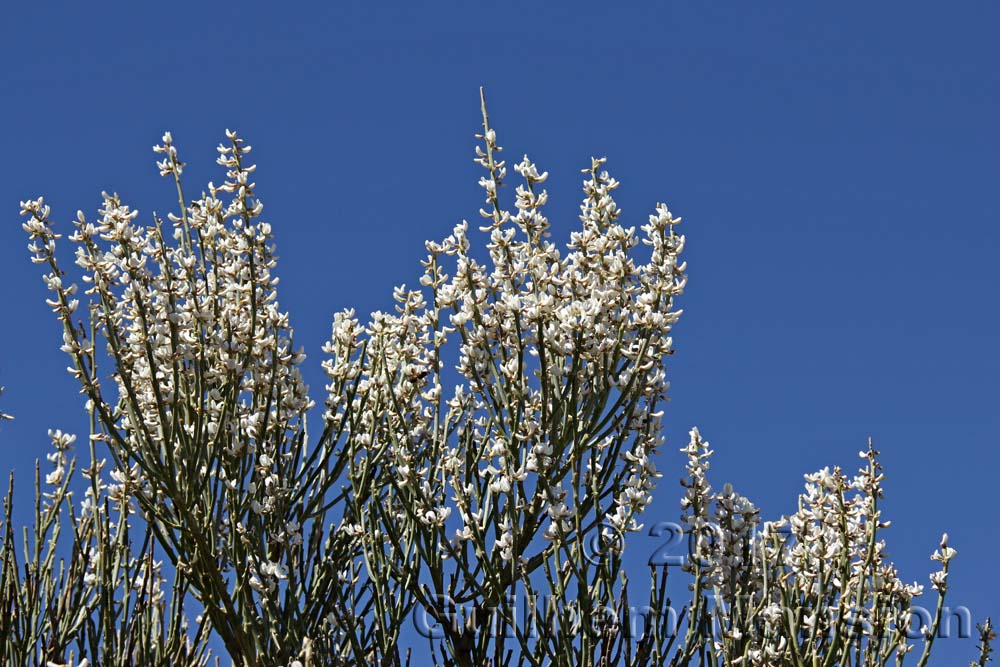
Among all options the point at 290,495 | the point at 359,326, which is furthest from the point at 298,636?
the point at 359,326

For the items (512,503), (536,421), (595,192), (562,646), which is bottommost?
(562,646)

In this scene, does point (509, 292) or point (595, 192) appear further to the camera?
point (595, 192)

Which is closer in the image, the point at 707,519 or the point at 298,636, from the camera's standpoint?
the point at 298,636

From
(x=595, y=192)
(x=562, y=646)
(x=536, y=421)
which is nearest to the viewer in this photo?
(x=562, y=646)

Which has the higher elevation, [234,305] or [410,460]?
[234,305]

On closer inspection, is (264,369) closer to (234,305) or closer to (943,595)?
(234,305)

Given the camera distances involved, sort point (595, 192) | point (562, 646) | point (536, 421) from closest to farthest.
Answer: point (562, 646)
point (536, 421)
point (595, 192)

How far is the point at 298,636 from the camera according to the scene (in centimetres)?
465

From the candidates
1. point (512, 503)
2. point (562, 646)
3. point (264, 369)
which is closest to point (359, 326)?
point (264, 369)

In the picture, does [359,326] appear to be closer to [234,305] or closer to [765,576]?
[234,305]

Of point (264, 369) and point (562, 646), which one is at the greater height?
point (264, 369)

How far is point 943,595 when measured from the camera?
4.80m

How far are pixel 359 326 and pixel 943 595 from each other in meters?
2.72

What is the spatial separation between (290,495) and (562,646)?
1.27 metres
